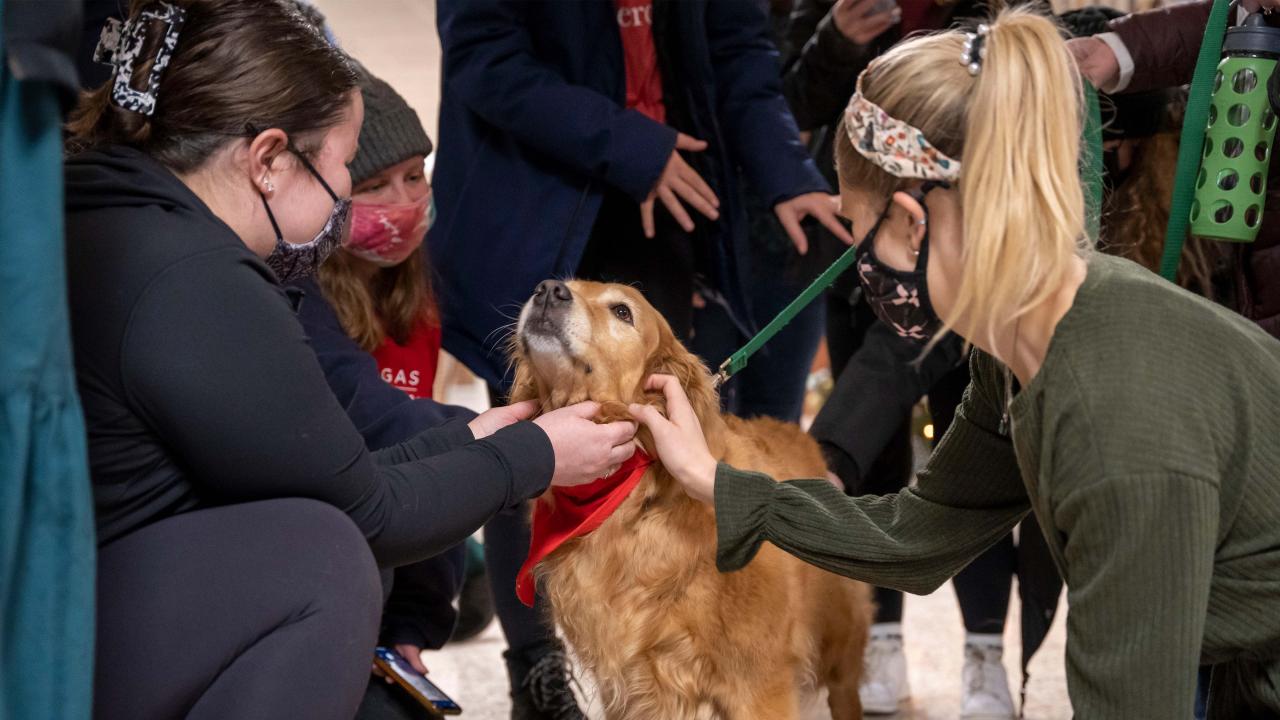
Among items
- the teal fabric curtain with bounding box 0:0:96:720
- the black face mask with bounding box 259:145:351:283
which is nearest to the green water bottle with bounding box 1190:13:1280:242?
the black face mask with bounding box 259:145:351:283

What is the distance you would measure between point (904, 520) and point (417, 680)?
1114 millimetres

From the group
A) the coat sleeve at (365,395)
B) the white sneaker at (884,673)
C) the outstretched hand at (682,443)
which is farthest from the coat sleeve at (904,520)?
the white sneaker at (884,673)

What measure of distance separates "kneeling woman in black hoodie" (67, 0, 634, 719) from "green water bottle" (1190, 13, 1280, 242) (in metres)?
1.27

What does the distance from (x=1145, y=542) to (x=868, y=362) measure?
1.58 m

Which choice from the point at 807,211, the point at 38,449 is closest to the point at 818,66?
the point at 807,211

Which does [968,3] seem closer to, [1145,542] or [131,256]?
[1145,542]

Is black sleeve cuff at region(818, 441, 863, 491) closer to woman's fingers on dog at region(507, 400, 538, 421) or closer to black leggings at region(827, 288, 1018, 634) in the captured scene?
black leggings at region(827, 288, 1018, 634)

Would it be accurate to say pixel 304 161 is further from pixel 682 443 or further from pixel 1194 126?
pixel 1194 126

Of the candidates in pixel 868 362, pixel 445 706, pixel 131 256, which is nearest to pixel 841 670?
pixel 868 362

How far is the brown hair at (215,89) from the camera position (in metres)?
1.61

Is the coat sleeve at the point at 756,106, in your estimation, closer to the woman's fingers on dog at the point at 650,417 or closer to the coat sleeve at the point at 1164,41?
the coat sleeve at the point at 1164,41

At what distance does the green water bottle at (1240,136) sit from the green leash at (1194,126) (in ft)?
0.05

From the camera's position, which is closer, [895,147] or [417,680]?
[895,147]

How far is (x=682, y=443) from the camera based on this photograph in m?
1.92
